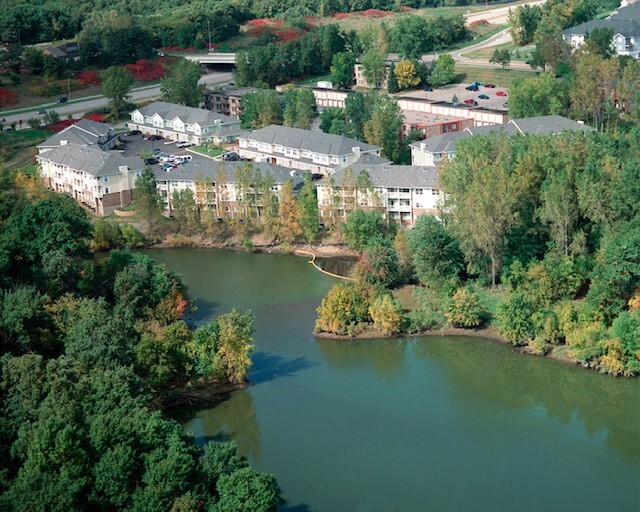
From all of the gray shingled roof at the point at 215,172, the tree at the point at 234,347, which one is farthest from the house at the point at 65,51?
the tree at the point at 234,347

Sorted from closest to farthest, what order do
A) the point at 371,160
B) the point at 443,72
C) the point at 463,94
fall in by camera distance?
the point at 371,160 < the point at 463,94 < the point at 443,72

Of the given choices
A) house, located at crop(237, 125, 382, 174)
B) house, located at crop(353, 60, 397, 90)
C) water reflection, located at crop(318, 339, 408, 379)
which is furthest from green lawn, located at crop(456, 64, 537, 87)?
water reflection, located at crop(318, 339, 408, 379)

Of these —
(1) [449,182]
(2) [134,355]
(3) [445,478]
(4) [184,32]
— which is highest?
(4) [184,32]

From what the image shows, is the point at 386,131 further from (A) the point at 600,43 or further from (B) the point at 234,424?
(B) the point at 234,424

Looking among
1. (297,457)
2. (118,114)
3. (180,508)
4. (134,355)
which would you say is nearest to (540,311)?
(297,457)

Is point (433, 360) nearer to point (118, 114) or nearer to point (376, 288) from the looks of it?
point (376, 288)

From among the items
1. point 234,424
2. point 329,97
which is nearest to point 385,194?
point 234,424

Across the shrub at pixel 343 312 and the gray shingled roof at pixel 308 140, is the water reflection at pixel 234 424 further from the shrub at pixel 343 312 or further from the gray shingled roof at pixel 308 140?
the gray shingled roof at pixel 308 140
